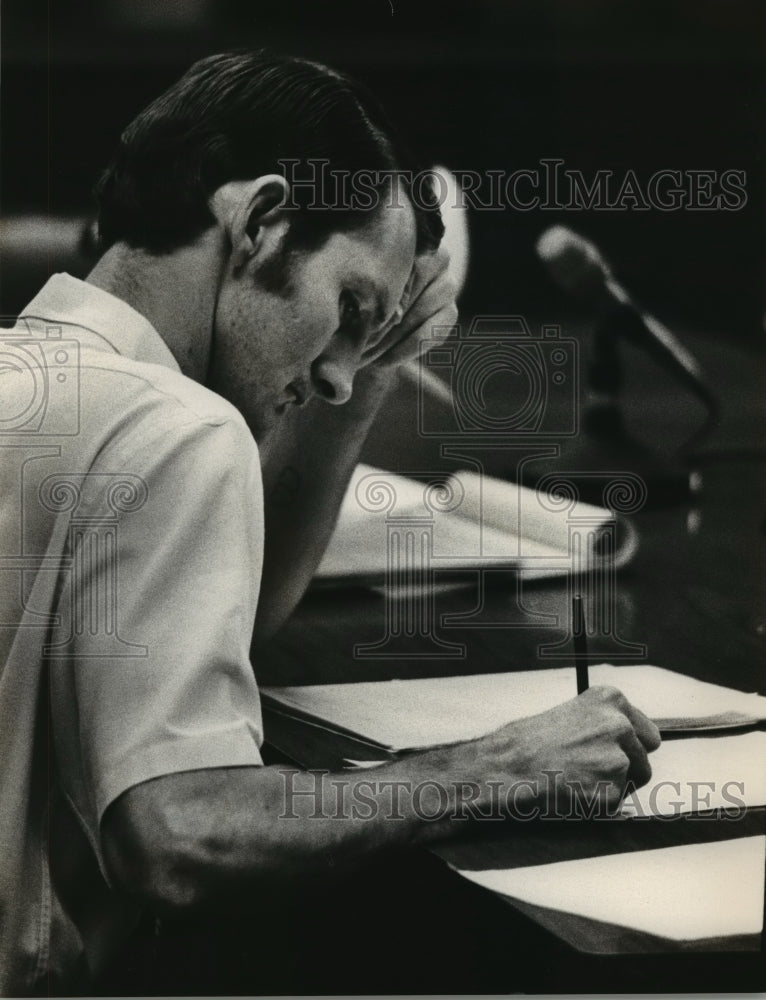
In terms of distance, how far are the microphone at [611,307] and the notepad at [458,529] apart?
25cm

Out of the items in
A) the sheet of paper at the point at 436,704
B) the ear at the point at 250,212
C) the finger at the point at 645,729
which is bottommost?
the finger at the point at 645,729

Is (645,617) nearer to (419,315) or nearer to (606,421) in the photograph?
(606,421)

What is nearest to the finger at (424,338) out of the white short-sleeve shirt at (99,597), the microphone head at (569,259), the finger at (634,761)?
the microphone head at (569,259)

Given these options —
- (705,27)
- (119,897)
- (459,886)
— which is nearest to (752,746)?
(459,886)

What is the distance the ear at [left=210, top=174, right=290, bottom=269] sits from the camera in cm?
216

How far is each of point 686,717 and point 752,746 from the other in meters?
0.14

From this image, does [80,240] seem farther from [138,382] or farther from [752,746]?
[752,746]

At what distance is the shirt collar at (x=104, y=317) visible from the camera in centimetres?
216

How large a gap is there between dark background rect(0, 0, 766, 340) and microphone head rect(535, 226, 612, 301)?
22 millimetres

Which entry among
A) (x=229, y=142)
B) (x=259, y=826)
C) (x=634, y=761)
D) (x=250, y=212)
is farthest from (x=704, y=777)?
(x=229, y=142)

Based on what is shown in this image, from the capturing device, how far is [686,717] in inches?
89.9

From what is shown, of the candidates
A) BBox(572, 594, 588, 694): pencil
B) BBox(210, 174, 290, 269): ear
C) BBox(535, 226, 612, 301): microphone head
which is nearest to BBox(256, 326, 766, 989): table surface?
BBox(572, 594, 588, 694): pencil

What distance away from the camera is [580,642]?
7.39 feet

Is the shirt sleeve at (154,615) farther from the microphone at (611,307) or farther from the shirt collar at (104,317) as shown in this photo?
the microphone at (611,307)
